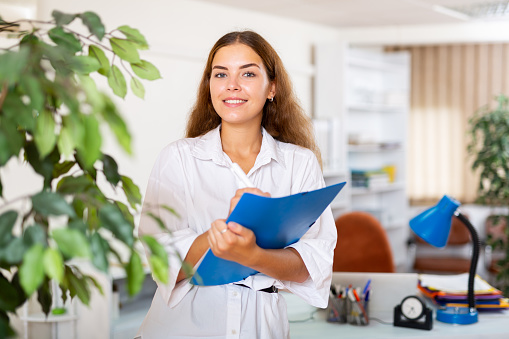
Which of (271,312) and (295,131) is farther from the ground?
(295,131)

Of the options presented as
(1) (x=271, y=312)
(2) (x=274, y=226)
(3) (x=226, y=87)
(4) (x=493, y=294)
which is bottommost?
(4) (x=493, y=294)

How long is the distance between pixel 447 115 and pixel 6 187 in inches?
192

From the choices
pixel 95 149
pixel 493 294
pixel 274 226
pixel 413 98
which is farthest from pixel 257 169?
pixel 413 98

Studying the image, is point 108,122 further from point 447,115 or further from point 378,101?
point 447,115

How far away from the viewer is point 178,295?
5.36 feet

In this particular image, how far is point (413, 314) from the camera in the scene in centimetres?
238

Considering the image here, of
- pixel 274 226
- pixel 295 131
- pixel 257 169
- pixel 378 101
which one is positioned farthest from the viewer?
pixel 378 101

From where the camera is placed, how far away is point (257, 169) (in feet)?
5.76

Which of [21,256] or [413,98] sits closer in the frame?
[21,256]

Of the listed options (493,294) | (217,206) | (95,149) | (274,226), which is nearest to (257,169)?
(217,206)

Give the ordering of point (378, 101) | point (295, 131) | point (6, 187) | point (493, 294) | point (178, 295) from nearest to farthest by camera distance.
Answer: point (178, 295)
point (295, 131)
point (493, 294)
point (6, 187)
point (378, 101)

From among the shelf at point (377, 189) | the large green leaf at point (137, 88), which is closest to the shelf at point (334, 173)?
the shelf at point (377, 189)

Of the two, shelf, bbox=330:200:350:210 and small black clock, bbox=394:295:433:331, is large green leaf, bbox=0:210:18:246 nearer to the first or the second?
small black clock, bbox=394:295:433:331

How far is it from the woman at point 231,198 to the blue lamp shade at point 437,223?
0.72 metres
